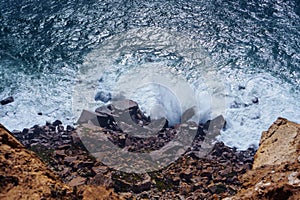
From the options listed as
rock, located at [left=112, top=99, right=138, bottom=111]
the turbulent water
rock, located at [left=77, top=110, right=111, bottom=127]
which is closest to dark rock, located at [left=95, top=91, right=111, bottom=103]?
the turbulent water

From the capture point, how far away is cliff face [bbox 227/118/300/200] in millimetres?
4770

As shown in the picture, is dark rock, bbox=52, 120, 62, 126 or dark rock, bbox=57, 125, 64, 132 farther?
dark rock, bbox=52, 120, 62, 126

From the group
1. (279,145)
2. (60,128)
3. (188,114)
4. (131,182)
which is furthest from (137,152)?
(279,145)

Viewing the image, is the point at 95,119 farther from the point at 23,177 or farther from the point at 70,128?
the point at 23,177

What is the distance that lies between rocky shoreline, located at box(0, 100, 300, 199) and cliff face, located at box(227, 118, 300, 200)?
65 millimetres

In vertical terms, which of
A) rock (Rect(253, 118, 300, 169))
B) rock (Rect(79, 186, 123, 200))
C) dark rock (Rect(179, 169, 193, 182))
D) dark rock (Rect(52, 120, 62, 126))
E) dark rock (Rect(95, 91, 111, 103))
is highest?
rock (Rect(79, 186, 123, 200))

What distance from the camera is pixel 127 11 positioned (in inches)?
648

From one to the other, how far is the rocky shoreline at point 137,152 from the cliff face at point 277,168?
2.5 inches

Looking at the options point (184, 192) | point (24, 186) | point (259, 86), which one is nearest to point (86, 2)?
point (259, 86)

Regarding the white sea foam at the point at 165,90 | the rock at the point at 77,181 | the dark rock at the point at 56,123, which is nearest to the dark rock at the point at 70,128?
the dark rock at the point at 56,123

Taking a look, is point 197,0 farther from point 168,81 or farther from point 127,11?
point 168,81

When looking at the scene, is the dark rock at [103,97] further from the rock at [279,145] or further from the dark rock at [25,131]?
the rock at [279,145]

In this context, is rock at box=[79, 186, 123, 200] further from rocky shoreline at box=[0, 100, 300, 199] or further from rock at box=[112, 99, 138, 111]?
rock at box=[112, 99, 138, 111]

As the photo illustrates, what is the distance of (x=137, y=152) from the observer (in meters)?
9.88
